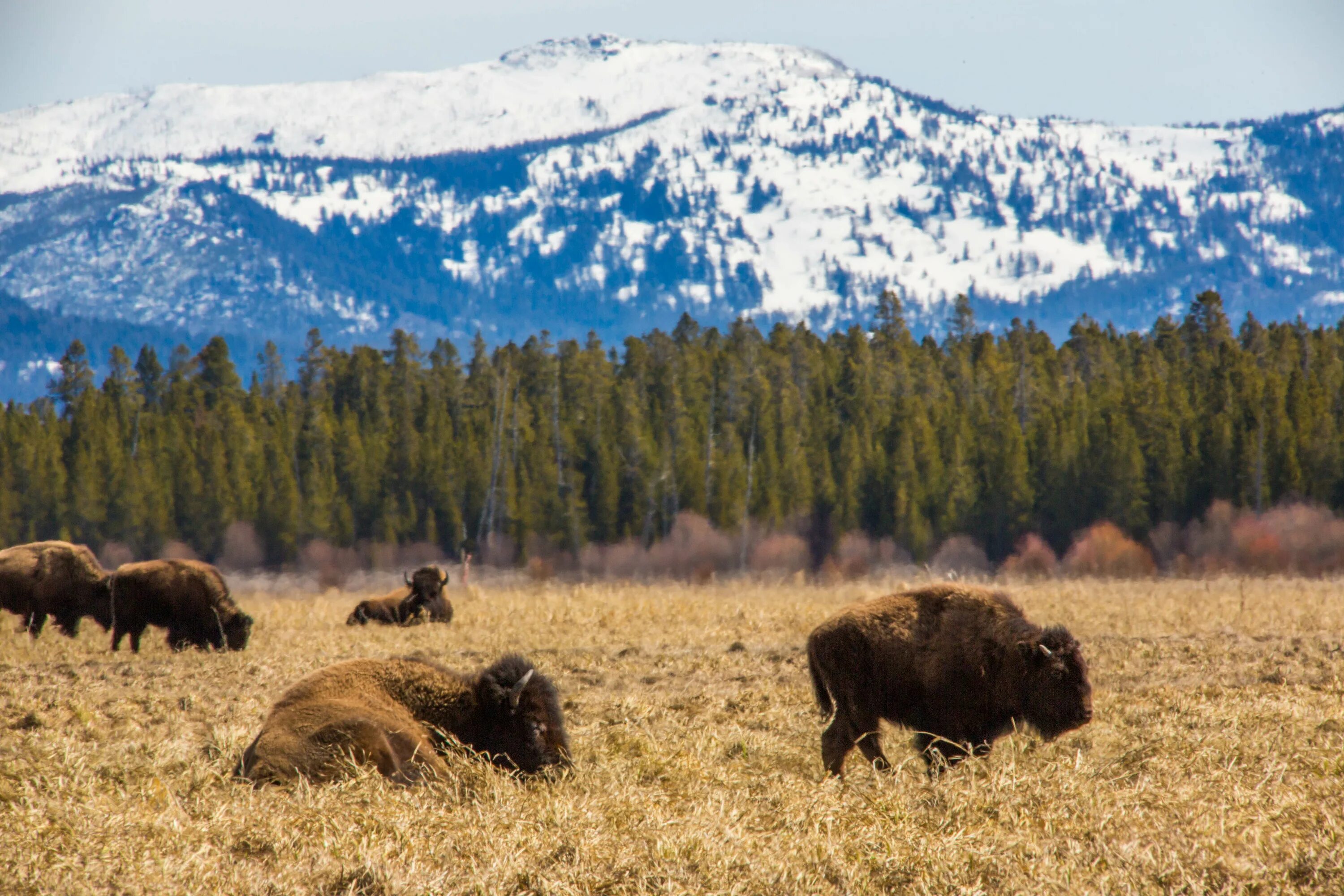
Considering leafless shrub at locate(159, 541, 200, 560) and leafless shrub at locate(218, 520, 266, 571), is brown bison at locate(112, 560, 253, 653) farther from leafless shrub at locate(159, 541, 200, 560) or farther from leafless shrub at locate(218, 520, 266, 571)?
leafless shrub at locate(159, 541, 200, 560)

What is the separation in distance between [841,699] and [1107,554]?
5335 cm

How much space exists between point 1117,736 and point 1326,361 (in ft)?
221

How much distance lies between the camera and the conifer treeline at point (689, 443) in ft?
199

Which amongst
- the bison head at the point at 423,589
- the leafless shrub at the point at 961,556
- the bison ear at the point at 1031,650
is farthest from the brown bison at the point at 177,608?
the leafless shrub at the point at 961,556

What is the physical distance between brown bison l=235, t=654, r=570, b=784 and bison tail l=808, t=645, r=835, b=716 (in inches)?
80.0

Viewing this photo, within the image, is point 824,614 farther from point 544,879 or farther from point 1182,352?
point 1182,352

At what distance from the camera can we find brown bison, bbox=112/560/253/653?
57.0 feet

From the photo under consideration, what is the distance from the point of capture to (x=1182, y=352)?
79.5 metres

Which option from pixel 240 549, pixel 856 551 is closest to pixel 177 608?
pixel 856 551

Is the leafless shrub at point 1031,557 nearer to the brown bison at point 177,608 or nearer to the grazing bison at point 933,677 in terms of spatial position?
the brown bison at point 177,608

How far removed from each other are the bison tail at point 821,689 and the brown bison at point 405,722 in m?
2.03

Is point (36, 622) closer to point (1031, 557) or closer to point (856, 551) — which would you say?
point (856, 551)

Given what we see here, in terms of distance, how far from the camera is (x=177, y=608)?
17.5 m

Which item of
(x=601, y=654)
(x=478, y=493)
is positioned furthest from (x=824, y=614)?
(x=478, y=493)
